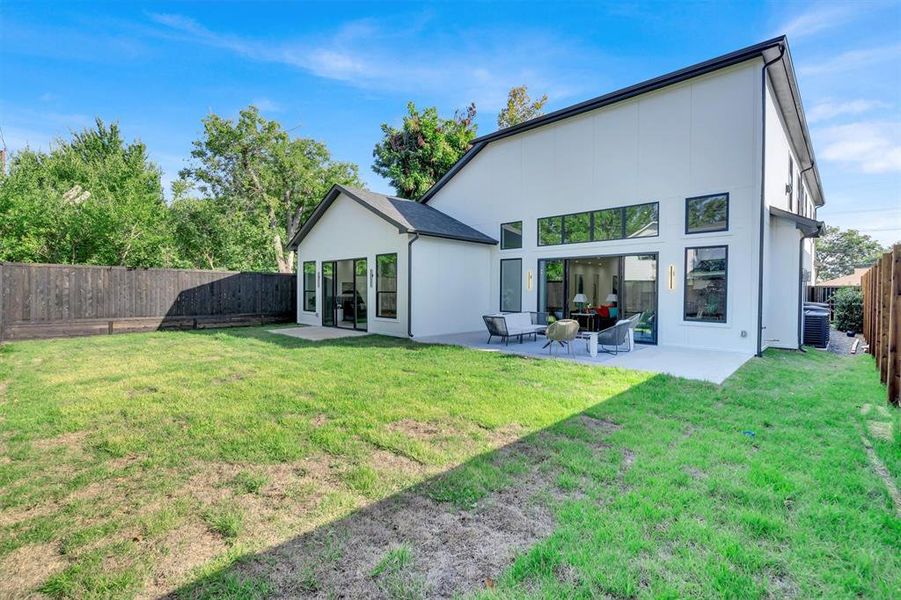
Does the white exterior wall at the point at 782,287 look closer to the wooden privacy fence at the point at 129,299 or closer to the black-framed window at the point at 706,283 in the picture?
the black-framed window at the point at 706,283

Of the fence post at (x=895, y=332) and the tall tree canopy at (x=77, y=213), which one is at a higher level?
the tall tree canopy at (x=77, y=213)

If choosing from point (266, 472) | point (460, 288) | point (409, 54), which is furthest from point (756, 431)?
point (409, 54)

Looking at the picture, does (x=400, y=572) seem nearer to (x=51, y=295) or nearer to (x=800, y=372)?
(x=800, y=372)

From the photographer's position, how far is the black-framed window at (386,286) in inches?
469

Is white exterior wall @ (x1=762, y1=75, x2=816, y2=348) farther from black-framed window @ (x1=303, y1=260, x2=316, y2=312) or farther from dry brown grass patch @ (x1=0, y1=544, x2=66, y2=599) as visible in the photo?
black-framed window @ (x1=303, y1=260, x2=316, y2=312)

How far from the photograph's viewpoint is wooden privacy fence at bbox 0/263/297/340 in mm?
10594

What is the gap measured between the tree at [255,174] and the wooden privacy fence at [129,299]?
31.1ft

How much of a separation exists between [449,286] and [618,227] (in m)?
4.81

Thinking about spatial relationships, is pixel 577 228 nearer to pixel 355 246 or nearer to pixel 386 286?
pixel 386 286

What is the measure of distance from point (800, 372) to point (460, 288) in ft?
26.2

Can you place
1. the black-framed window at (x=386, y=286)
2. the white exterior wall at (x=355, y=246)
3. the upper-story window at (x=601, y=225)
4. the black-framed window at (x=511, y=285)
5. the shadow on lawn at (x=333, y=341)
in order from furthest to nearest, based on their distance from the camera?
the black-framed window at (x=511, y=285) < the black-framed window at (x=386, y=286) < the white exterior wall at (x=355, y=246) < the upper-story window at (x=601, y=225) < the shadow on lawn at (x=333, y=341)

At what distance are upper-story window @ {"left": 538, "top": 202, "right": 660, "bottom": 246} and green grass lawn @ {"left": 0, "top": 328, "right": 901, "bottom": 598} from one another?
16.8 feet

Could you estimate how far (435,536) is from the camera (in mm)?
2498

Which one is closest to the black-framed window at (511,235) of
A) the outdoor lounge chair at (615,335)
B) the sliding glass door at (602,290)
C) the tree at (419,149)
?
the sliding glass door at (602,290)
